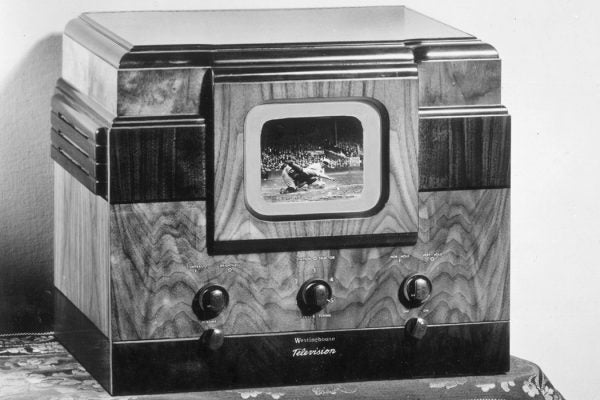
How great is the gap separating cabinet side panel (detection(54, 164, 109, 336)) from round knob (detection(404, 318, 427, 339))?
1.26 ft

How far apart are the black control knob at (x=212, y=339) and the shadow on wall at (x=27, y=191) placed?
1.39ft

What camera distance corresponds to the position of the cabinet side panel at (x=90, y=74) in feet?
5.65

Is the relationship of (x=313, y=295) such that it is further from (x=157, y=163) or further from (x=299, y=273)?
(x=157, y=163)

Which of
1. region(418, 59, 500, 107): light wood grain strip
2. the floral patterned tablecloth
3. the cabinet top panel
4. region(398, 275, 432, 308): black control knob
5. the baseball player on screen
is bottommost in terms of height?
the floral patterned tablecloth

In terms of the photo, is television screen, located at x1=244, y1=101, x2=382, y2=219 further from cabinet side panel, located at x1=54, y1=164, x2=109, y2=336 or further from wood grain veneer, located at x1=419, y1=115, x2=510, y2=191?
cabinet side panel, located at x1=54, y1=164, x2=109, y2=336

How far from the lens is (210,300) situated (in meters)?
1.74

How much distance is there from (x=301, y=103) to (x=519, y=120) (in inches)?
23.6

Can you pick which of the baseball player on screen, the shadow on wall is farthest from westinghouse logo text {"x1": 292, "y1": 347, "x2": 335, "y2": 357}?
the shadow on wall

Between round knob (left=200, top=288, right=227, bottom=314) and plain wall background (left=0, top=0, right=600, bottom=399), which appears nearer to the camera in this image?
round knob (left=200, top=288, right=227, bottom=314)

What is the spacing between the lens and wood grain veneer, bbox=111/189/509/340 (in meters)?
1.72

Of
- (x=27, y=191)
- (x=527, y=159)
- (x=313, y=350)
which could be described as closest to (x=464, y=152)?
(x=313, y=350)

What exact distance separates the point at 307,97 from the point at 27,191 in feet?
1.80

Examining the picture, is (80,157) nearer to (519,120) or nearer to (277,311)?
(277,311)

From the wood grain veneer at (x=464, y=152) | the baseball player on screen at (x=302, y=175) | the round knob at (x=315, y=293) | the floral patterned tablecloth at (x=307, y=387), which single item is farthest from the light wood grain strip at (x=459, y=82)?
the floral patterned tablecloth at (x=307, y=387)
